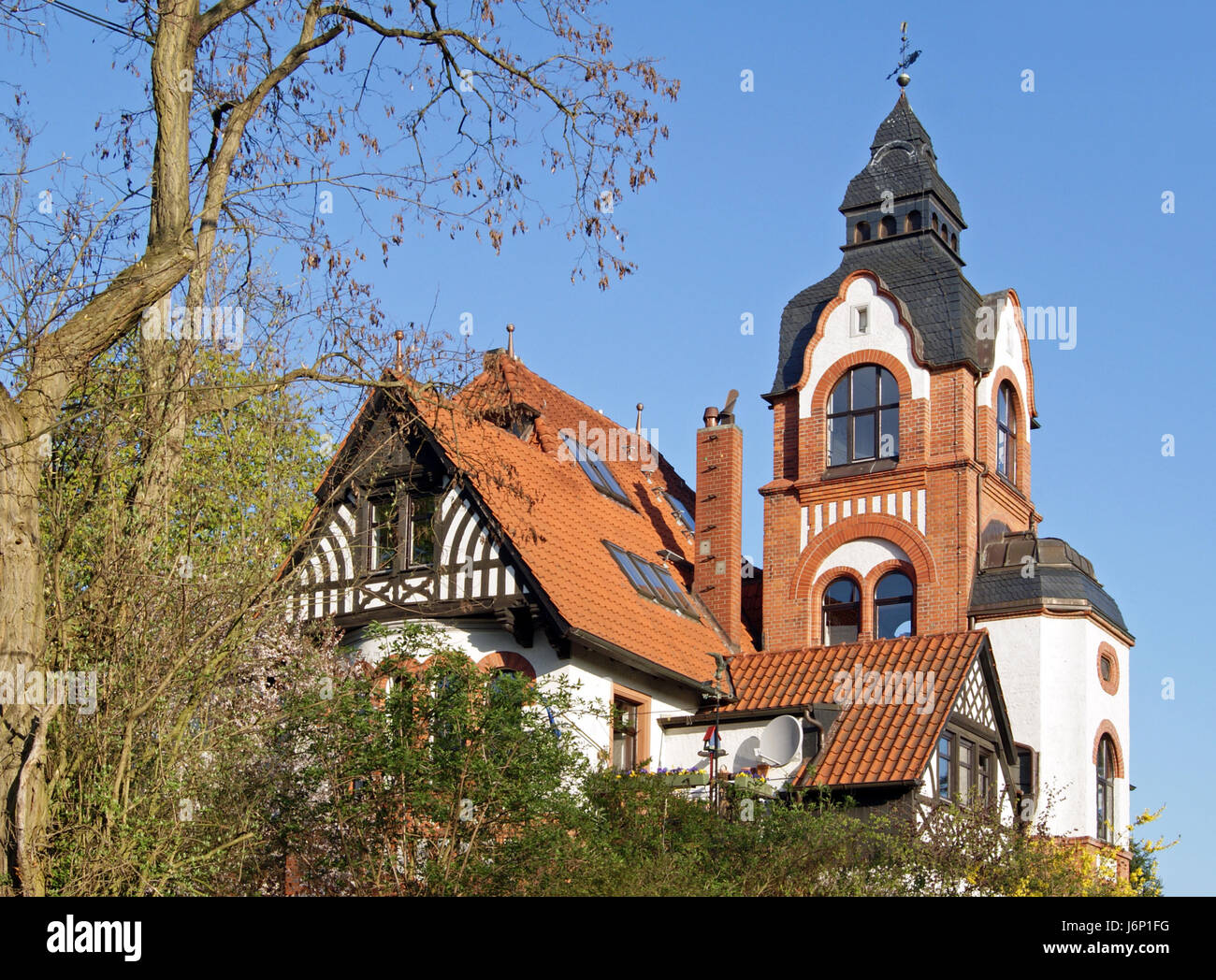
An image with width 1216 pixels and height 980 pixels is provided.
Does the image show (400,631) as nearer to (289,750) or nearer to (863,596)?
(289,750)

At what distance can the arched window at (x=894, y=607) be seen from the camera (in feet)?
84.0

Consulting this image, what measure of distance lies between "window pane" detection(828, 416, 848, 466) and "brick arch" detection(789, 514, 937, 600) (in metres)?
1.11

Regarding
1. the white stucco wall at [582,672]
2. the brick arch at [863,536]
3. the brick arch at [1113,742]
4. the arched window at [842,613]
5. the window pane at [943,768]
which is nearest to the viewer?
the white stucco wall at [582,672]

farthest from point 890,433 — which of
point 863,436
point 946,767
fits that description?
point 946,767

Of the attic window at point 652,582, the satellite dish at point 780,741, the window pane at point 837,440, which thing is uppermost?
the window pane at point 837,440

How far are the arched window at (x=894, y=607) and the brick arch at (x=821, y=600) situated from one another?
0.75ft

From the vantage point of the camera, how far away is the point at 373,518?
21703mm

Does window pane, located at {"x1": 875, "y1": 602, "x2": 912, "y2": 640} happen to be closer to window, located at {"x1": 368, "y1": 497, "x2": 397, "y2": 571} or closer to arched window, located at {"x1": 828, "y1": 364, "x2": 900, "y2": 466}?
arched window, located at {"x1": 828, "y1": 364, "x2": 900, "y2": 466}

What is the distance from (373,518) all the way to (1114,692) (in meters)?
11.8

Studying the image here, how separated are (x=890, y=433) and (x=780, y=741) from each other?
773 cm

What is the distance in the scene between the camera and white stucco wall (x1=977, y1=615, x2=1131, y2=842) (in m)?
23.9
